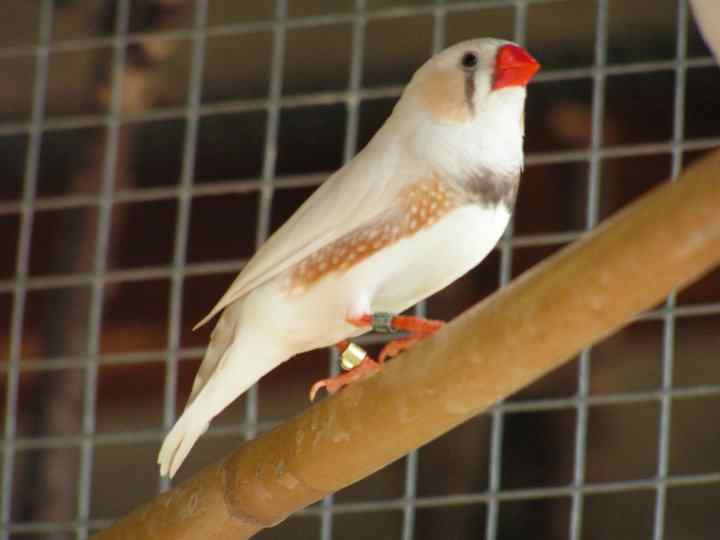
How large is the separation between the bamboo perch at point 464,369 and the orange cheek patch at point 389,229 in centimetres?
17

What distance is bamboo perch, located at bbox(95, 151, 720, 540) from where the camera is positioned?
962 millimetres

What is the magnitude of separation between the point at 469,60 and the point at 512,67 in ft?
0.17

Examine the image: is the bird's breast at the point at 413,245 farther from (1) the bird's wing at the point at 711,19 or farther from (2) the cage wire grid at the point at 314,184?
(2) the cage wire grid at the point at 314,184

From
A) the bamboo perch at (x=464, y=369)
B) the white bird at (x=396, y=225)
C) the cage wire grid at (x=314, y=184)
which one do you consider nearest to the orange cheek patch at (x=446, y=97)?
the white bird at (x=396, y=225)

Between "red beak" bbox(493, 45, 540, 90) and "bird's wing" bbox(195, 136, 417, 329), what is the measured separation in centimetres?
11

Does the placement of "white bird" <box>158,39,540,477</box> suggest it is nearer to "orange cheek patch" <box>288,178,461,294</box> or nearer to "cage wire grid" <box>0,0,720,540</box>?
"orange cheek patch" <box>288,178,461,294</box>

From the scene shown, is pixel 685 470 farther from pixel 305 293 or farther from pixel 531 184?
pixel 305 293

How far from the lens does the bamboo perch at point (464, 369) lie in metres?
0.96

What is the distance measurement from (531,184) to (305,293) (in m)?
1.13

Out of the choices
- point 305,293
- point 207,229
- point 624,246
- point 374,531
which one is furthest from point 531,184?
point 624,246

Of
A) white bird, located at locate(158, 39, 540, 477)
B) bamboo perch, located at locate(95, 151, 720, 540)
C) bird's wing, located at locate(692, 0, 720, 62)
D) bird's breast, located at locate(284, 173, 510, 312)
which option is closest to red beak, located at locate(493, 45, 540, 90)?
white bird, located at locate(158, 39, 540, 477)

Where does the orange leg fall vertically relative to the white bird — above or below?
below

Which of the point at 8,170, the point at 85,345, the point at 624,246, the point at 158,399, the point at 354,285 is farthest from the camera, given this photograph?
the point at 158,399

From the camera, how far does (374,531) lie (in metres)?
2.76
